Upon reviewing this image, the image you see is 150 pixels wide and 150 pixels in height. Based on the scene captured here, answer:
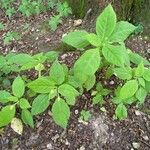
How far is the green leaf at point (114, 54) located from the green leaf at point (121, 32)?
0.34 ft

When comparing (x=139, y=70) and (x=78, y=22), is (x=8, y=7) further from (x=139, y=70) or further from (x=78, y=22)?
(x=139, y=70)

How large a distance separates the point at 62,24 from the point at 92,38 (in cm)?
137

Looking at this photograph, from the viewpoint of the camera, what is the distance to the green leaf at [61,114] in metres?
2.48

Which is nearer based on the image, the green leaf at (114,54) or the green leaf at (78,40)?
the green leaf at (114,54)

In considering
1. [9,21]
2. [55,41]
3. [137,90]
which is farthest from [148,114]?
[9,21]

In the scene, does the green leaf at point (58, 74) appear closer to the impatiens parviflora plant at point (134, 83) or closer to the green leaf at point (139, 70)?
the impatiens parviflora plant at point (134, 83)

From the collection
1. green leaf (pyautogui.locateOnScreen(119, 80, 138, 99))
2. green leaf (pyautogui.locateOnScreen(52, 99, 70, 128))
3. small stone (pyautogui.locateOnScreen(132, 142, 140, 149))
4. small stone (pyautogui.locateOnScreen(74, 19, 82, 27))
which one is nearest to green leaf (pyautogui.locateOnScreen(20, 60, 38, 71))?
green leaf (pyautogui.locateOnScreen(52, 99, 70, 128))

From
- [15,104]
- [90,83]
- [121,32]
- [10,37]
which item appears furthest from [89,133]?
[10,37]

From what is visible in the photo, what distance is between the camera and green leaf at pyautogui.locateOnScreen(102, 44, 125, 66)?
2.33 metres

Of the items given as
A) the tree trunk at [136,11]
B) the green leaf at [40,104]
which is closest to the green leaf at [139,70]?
the green leaf at [40,104]

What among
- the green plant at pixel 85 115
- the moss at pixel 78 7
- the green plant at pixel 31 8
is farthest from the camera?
the green plant at pixel 31 8

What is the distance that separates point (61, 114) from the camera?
2.48m

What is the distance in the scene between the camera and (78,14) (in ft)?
12.1

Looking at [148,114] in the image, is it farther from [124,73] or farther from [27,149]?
[27,149]
